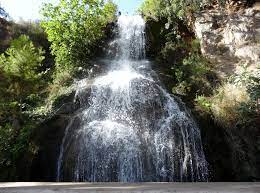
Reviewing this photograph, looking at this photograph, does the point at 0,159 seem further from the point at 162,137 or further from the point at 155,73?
the point at 155,73

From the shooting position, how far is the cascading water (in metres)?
8.84

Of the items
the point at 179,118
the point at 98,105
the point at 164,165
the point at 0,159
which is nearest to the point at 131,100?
the point at 98,105

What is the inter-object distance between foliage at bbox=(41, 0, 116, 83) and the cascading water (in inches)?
126

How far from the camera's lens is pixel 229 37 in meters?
13.4

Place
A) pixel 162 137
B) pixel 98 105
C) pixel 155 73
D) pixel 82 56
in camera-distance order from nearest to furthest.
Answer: pixel 162 137, pixel 98 105, pixel 155 73, pixel 82 56

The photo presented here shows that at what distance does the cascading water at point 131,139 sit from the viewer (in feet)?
29.0

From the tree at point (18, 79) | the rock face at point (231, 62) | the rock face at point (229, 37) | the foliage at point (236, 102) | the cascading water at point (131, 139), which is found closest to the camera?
the cascading water at point (131, 139)

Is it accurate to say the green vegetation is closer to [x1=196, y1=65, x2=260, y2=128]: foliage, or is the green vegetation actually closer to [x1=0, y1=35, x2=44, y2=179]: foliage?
[x1=0, y1=35, x2=44, y2=179]: foliage

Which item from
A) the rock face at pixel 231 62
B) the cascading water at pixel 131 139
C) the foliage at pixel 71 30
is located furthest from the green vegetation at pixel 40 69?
the rock face at pixel 231 62

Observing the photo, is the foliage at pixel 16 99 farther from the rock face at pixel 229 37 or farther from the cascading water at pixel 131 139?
the rock face at pixel 229 37

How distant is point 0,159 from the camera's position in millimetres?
9281

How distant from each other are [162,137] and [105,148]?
1722mm

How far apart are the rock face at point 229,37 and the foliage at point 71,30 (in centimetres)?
508

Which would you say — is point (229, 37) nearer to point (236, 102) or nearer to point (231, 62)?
point (231, 62)
